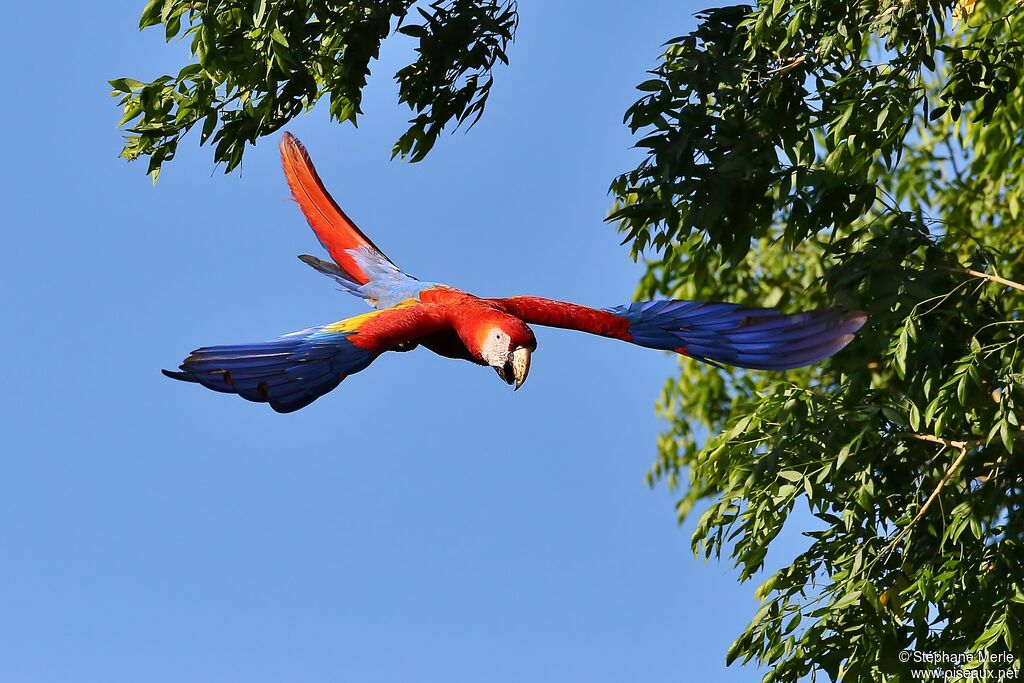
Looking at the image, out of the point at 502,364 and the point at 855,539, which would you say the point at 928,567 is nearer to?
the point at 855,539

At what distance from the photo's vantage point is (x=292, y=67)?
5.98 metres

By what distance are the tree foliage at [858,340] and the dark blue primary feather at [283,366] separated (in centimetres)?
154

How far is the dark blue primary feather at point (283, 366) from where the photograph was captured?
4.91 meters

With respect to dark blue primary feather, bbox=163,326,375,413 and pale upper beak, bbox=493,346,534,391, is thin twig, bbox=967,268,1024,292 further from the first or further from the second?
dark blue primary feather, bbox=163,326,375,413

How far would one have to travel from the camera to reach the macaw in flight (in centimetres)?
513

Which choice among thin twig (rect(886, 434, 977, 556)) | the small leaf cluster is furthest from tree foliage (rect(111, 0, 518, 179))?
thin twig (rect(886, 434, 977, 556))

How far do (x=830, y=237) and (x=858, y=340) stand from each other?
1.83 ft

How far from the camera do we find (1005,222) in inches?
399

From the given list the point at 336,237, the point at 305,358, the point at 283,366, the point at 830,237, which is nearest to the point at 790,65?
the point at 830,237

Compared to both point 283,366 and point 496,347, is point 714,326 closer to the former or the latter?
point 496,347

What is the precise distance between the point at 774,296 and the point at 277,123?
6399mm

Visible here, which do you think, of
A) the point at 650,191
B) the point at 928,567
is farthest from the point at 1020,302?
the point at 650,191

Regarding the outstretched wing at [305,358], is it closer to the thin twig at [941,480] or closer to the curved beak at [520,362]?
the curved beak at [520,362]

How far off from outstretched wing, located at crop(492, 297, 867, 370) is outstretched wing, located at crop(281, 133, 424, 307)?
0.92 meters
